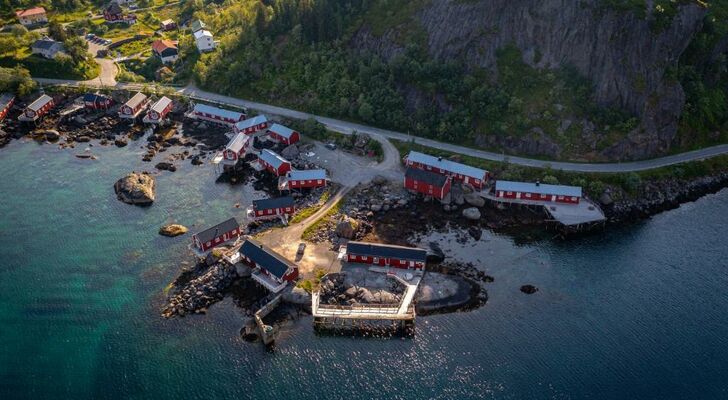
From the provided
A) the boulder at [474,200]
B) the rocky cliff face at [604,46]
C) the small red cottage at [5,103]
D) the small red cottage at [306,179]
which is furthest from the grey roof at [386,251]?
the small red cottage at [5,103]

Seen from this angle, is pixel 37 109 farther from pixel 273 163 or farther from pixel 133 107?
pixel 273 163

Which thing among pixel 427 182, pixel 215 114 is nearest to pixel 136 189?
pixel 215 114

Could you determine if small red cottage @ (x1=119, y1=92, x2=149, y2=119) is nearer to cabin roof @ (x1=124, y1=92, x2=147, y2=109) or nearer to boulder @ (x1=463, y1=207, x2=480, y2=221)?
cabin roof @ (x1=124, y1=92, x2=147, y2=109)

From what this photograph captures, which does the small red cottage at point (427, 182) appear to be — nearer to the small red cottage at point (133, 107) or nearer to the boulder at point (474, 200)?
the boulder at point (474, 200)

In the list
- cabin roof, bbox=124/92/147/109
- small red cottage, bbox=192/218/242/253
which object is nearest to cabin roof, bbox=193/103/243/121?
cabin roof, bbox=124/92/147/109

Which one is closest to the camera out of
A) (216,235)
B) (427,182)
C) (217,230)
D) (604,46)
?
(216,235)

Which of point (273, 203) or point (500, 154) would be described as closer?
point (273, 203)
